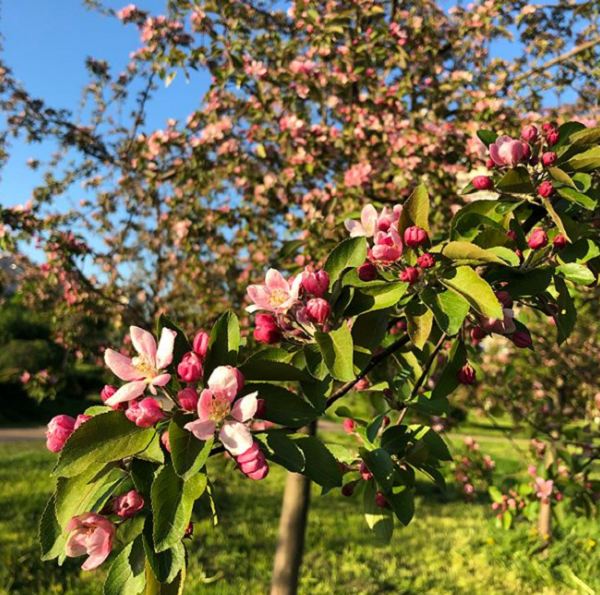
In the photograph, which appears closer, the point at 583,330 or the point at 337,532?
the point at 583,330

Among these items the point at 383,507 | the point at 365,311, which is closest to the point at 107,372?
the point at 383,507

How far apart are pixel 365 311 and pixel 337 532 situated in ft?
16.4

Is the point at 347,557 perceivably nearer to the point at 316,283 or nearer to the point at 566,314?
the point at 566,314

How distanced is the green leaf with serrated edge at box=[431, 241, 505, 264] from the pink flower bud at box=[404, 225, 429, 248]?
0.15 ft

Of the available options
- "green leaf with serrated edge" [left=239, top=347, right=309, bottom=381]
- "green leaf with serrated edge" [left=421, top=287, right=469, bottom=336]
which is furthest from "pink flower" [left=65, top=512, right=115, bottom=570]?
"green leaf with serrated edge" [left=421, top=287, right=469, bottom=336]

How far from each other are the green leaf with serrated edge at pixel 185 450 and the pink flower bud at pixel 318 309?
0.29 metres

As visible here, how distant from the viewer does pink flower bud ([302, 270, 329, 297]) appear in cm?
96

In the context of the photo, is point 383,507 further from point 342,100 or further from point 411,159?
point 342,100

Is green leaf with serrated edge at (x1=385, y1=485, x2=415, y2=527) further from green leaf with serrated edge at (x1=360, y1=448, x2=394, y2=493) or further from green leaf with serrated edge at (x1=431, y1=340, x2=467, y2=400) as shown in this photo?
green leaf with serrated edge at (x1=431, y1=340, x2=467, y2=400)

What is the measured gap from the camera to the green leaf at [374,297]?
3.20 feet

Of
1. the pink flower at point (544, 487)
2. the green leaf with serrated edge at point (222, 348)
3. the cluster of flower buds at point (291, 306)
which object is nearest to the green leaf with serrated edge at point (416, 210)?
the cluster of flower buds at point (291, 306)

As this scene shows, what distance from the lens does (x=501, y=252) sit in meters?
0.94

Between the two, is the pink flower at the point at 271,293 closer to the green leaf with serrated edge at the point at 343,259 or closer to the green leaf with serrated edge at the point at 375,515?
the green leaf with serrated edge at the point at 343,259

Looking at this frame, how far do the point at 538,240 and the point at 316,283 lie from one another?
484 millimetres
